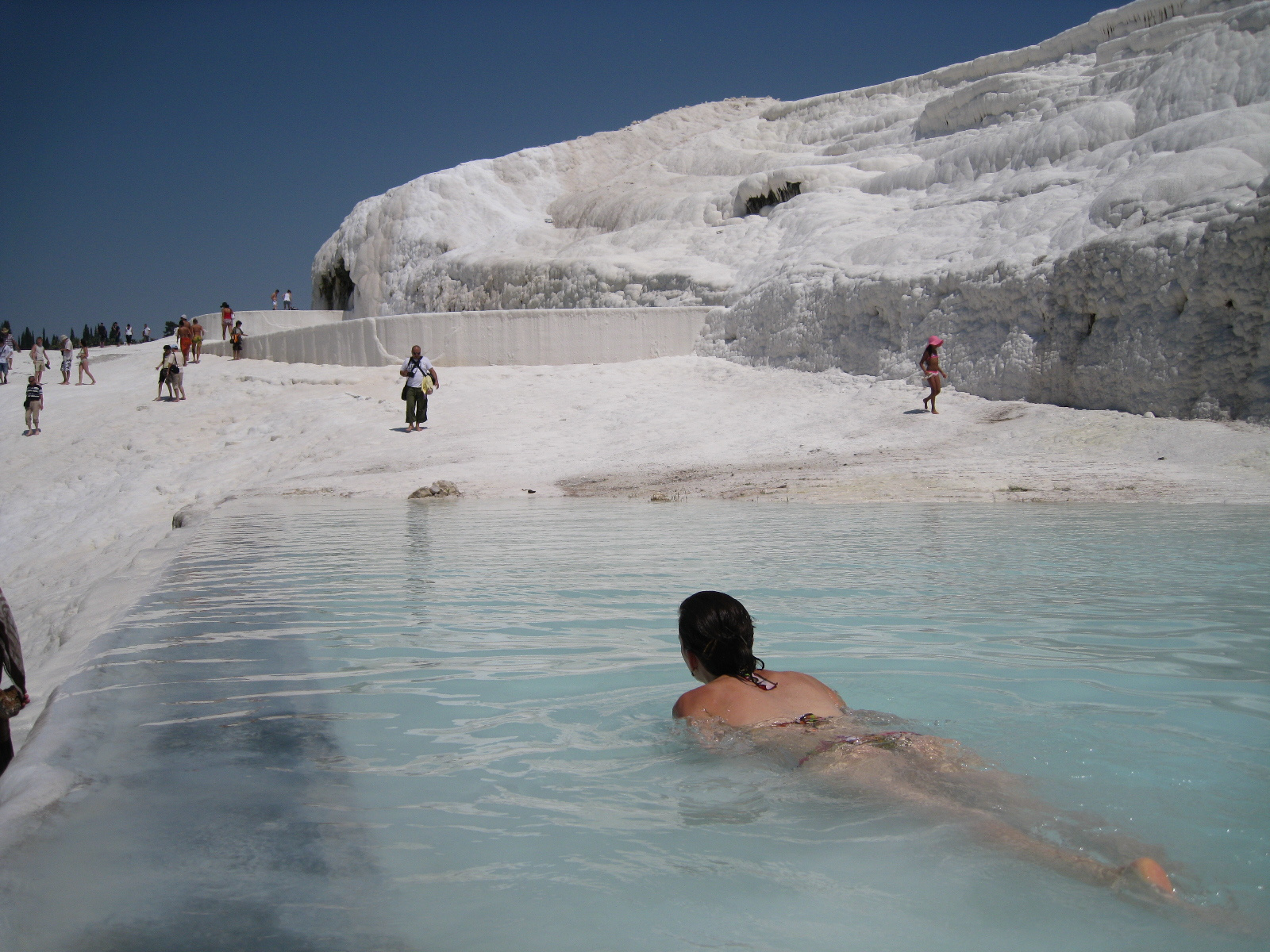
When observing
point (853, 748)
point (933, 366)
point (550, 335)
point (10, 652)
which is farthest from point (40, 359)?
A: point (853, 748)

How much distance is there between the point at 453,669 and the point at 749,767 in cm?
145

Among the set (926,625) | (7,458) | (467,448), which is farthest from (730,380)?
(926,625)

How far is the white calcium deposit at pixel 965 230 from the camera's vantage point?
1480 cm

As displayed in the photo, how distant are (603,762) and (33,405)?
68.6ft

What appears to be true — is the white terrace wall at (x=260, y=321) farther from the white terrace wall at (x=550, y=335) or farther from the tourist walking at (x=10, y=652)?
the tourist walking at (x=10, y=652)

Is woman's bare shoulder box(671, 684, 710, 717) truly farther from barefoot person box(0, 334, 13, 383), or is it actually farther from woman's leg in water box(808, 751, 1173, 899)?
barefoot person box(0, 334, 13, 383)

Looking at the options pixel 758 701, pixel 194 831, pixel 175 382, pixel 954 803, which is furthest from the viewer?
pixel 175 382

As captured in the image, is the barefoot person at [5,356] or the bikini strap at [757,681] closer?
the bikini strap at [757,681]

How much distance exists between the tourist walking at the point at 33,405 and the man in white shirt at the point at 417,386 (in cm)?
792

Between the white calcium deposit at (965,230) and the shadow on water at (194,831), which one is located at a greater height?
the white calcium deposit at (965,230)

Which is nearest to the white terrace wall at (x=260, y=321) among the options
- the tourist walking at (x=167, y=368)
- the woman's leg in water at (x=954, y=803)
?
the tourist walking at (x=167, y=368)

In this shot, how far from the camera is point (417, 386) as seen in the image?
17.1 meters

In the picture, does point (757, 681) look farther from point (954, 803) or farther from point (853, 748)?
point (954, 803)

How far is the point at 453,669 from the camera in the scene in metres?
3.79
